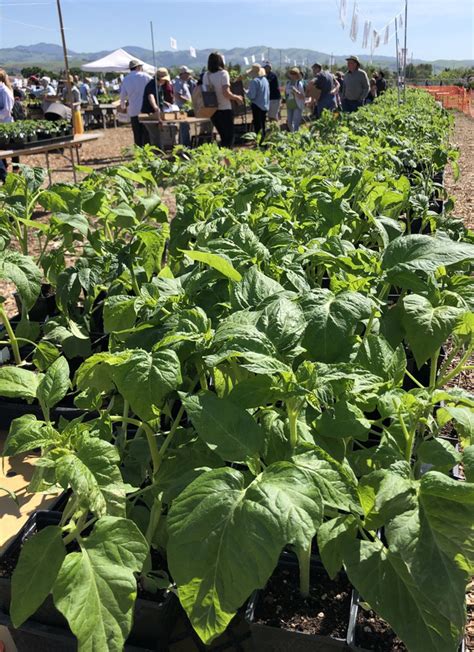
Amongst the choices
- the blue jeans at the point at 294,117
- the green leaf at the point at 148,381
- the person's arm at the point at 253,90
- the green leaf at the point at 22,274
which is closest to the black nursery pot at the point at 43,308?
the green leaf at the point at 22,274

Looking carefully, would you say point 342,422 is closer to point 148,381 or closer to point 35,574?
point 148,381

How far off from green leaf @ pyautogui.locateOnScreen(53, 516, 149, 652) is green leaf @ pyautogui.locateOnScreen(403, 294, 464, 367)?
30.1 inches

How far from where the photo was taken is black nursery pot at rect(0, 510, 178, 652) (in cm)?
139

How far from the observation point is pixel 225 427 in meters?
1.17

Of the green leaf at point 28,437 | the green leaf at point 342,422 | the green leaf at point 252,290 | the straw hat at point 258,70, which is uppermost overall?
the straw hat at point 258,70

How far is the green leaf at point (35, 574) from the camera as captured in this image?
1182 millimetres

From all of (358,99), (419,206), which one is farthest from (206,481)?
(358,99)

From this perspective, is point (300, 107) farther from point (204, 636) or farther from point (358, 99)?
point (204, 636)

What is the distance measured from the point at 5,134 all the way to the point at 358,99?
22.6 ft

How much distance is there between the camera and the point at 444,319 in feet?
4.81

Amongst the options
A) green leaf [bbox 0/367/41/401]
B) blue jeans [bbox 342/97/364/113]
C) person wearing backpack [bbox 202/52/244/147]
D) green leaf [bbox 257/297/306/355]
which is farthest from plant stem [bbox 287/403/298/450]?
blue jeans [bbox 342/97/364/113]

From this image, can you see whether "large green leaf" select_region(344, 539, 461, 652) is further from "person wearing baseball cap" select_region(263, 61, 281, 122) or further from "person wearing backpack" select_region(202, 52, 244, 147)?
"person wearing baseball cap" select_region(263, 61, 281, 122)

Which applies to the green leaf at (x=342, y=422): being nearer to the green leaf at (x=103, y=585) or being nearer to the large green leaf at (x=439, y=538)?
the large green leaf at (x=439, y=538)

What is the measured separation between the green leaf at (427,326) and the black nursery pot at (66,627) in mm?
808
